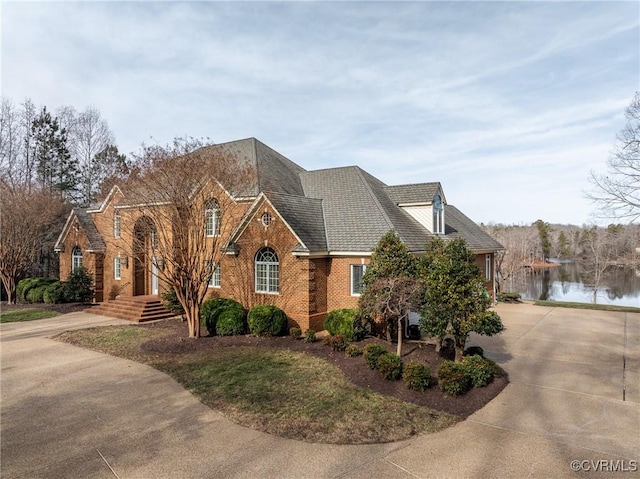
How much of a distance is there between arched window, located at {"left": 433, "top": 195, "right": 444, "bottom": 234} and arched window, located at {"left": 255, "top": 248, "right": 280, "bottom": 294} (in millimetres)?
8639

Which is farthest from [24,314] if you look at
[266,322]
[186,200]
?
[266,322]

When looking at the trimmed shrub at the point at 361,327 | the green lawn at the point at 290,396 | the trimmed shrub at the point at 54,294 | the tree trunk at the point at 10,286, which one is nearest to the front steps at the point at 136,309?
the trimmed shrub at the point at 54,294

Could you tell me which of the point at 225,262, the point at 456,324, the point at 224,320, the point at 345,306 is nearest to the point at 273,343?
the point at 224,320

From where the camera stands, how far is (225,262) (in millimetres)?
17719

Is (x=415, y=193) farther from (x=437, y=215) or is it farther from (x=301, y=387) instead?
(x=301, y=387)

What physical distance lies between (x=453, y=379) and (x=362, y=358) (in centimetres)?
339

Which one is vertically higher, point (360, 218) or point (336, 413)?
point (360, 218)

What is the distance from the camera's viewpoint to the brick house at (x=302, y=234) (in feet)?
51.0

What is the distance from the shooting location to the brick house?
15.5 meters

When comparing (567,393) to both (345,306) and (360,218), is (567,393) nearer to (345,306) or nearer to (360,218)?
(345,306)

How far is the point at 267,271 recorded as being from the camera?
54.2ft

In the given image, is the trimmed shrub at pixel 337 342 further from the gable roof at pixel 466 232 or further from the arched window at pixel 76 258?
the arched window at pixel 76 258

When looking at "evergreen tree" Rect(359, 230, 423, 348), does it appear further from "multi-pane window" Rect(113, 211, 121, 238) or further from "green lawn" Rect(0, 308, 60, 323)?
"green lawn" Rect(0, 308, 60, 323)

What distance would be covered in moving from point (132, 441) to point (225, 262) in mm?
11417
